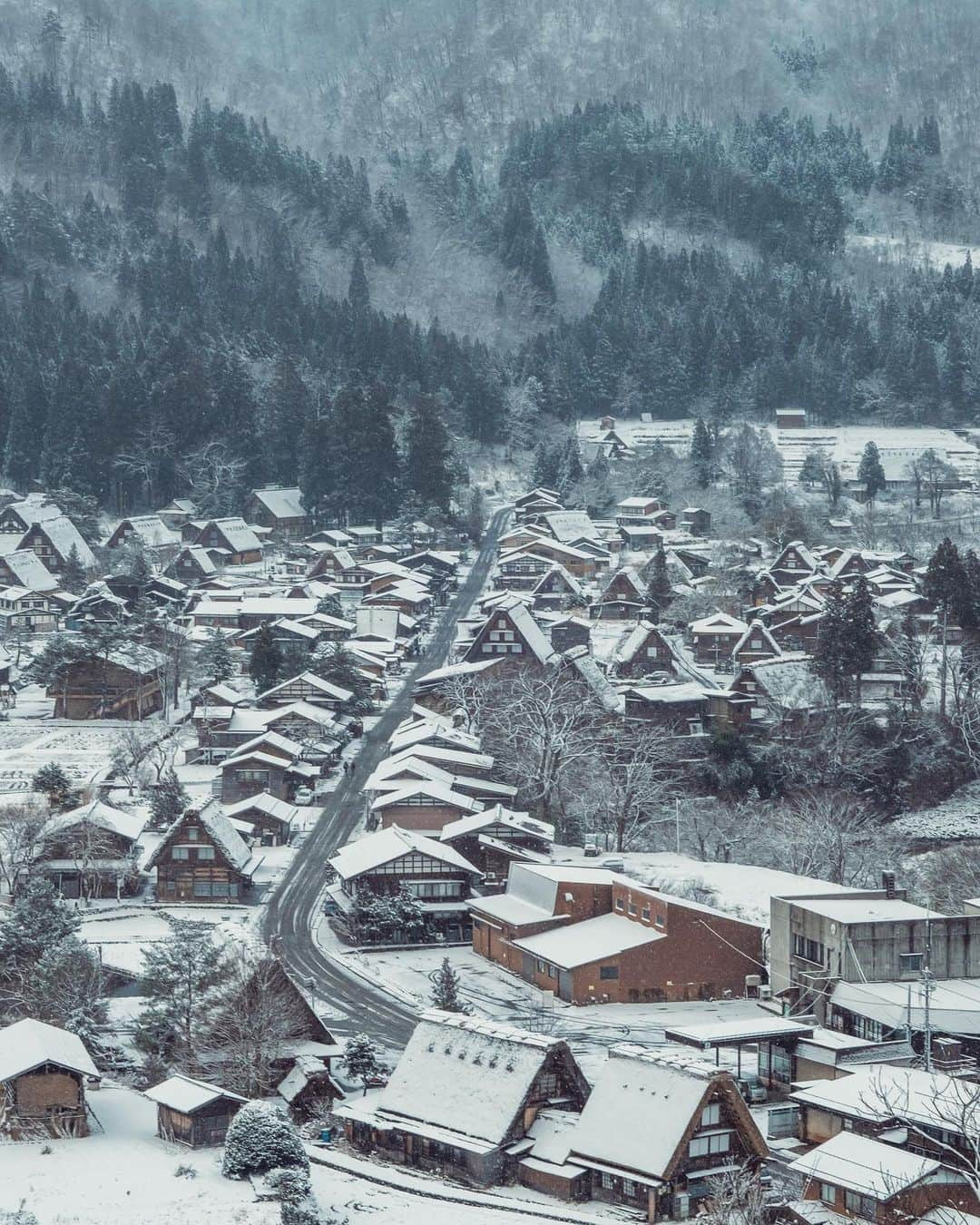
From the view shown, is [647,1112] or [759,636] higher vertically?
[759,636]

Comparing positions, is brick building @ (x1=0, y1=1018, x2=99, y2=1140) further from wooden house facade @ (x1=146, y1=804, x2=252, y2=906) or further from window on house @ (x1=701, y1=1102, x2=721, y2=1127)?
wooden house facade @ (x1=146, y1=804, x2=252, y2=906)

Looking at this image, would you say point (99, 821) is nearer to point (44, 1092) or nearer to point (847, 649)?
point (44, 1092)

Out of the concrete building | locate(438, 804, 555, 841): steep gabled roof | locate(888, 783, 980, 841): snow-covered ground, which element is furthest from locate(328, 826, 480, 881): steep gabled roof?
Answer: locate(888, 783, 980, 841): snow-covered ground

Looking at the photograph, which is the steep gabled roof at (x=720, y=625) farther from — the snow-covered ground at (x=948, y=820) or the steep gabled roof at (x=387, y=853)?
the steep gabled roof at (x=387, y=853)

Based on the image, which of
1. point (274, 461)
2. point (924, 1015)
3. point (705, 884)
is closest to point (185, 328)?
point (274, 461)

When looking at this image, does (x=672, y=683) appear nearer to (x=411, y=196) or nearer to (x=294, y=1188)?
(x=294, y=1188)

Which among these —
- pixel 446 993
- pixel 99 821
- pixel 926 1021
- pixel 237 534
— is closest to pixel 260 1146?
pixel 446 993
